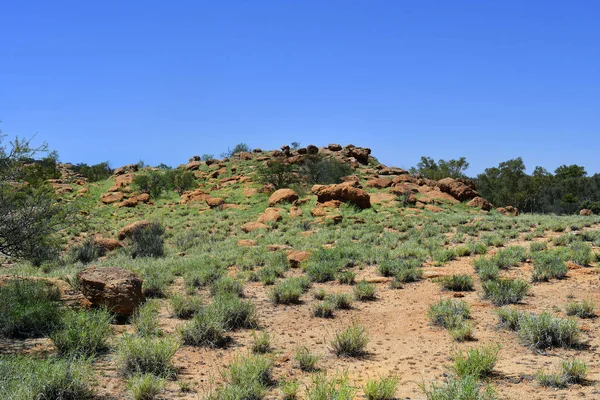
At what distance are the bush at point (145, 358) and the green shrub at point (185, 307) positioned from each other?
256cm

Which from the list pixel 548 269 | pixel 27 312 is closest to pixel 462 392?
pixel 27 312

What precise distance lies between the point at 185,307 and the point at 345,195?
686 inches

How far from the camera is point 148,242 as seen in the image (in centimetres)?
1797

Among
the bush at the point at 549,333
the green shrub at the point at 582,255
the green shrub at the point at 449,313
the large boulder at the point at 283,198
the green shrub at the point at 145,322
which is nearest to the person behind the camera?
the bush at the point at 549,333

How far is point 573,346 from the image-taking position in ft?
20.3

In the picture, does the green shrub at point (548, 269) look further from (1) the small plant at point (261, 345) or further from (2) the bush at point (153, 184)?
(2) the bush at point (153, 184)

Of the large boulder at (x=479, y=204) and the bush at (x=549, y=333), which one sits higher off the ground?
the large boulder at (x=479, y=204)

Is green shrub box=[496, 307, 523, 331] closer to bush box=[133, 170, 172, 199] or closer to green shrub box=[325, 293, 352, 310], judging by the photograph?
green shrub box=[325, 293, 352, 310]

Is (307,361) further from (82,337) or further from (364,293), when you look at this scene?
(364,293)

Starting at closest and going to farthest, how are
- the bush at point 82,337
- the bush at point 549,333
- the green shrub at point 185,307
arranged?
the bush at point 82,337
the bush at point 549,333
the green shrub at point 185,307

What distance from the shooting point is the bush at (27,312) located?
683 cm

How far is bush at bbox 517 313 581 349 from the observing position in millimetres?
6195

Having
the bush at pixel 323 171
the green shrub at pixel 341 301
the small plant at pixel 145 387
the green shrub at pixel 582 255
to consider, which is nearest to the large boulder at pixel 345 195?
the bush at pixel 323 171

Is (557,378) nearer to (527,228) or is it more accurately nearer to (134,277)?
(134,277)
